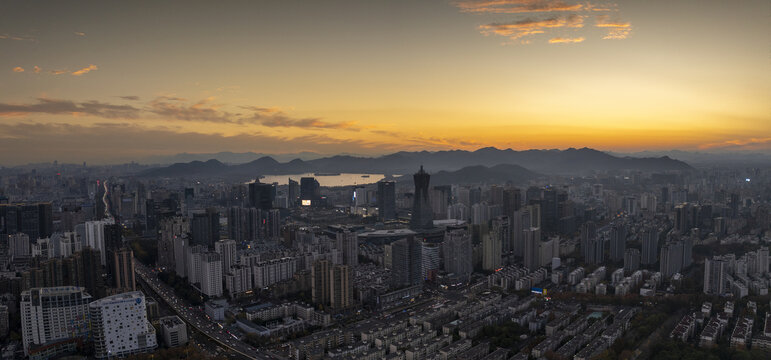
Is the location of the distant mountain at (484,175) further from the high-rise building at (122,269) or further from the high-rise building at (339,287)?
the high-rise building at (122,269)

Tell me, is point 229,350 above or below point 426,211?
below

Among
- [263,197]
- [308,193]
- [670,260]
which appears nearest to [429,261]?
[670,260]

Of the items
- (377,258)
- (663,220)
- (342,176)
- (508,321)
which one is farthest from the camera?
(342,176)

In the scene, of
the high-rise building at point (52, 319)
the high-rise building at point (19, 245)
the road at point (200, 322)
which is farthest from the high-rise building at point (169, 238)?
the high-rise building at point (52, 319)

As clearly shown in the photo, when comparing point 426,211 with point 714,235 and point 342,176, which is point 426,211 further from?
point 342,176

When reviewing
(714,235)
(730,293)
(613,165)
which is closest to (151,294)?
(730,293)
